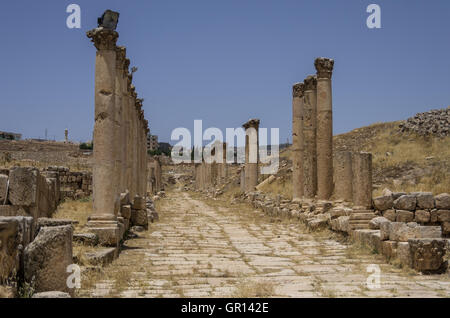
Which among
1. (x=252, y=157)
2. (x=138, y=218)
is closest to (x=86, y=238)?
(x=138, y=218)

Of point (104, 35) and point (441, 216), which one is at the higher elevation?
point (104, 35)

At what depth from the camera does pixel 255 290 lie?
20.5 feet

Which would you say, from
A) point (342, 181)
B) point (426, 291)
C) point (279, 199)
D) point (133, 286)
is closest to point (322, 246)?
point (342, 181)

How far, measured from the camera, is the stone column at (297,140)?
62.9 feet

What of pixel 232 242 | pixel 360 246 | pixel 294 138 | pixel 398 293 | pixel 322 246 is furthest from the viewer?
pixel 294 138

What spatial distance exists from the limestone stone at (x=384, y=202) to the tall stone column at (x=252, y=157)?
15382mm

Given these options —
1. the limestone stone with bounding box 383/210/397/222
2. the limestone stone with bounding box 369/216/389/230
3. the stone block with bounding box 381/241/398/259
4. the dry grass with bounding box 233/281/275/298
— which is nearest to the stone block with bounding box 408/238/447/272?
the stone block with bounding box 381/241/398/259

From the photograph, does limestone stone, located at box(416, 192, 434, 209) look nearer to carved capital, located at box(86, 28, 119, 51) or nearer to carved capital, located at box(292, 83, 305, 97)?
carved capital, located at box(86, 28, 119, 51)

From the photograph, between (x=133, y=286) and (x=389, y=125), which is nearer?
(x=133, y=286)

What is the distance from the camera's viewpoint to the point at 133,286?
21.8 feet

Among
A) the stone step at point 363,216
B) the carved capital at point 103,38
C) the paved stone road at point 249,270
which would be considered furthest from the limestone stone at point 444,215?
the carved capital at point 103,38

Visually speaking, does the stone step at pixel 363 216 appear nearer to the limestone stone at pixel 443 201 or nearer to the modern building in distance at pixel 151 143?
the limestone stone at pixel 443 201

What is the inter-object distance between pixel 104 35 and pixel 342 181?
8093mm
